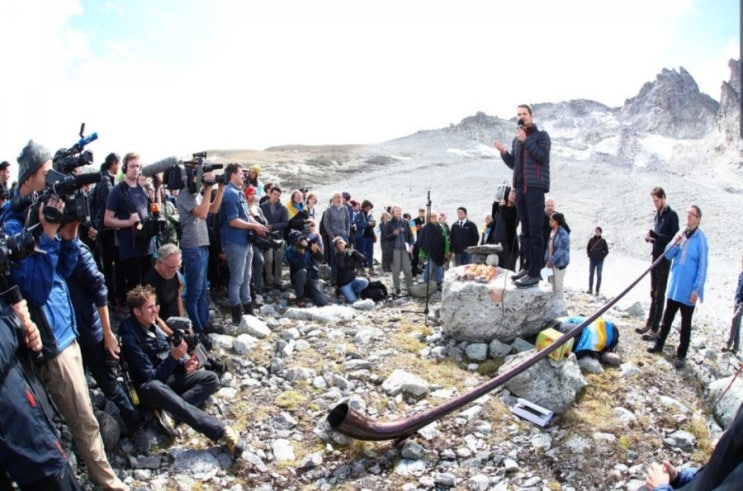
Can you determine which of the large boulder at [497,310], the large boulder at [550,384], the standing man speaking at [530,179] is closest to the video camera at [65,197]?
the standing man speaking at [530,179]

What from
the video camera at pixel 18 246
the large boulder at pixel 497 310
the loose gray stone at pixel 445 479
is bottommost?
the loose gray stone at pixel 445 479

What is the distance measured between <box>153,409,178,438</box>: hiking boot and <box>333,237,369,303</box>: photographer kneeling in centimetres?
584

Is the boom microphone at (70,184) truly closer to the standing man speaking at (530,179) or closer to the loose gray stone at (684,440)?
the standing man speaking at (530,179)

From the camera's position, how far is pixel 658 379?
23.8 ft

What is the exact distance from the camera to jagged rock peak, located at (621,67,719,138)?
11394cm

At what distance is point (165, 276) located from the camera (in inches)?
250

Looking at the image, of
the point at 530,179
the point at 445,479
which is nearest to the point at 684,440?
the point at 445,479

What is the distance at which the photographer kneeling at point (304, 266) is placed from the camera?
10.3 m

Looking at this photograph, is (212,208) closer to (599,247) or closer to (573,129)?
(599,247)

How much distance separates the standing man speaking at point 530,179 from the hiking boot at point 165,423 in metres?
5.28

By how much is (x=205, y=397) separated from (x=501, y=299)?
453cm

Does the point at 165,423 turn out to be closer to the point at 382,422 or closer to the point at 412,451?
the point at 382,422

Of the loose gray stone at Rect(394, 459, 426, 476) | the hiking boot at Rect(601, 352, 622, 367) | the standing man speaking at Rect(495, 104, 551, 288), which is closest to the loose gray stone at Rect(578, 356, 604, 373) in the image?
the hiking boot at Rect(601, 352, 622, 367)

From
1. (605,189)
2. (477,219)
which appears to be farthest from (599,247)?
(605,189)
